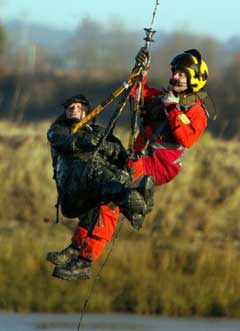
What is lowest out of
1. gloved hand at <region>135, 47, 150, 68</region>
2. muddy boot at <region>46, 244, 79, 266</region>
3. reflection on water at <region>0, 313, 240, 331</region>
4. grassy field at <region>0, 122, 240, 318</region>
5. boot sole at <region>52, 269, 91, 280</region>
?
reflection on water at <region>0, 313, 240, 331</region>

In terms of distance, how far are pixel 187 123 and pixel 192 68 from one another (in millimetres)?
613

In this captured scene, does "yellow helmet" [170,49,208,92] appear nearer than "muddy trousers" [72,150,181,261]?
No

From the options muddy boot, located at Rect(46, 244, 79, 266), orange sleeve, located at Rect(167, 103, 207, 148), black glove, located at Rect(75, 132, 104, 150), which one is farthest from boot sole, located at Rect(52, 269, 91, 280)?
orange sleeve, located at Rect(167, 103, 207, 148)

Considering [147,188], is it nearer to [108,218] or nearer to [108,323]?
[108,218]

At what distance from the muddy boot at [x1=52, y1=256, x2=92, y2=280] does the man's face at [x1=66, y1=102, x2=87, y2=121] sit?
1.44 metres

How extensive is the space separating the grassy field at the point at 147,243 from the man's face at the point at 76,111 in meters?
9.28

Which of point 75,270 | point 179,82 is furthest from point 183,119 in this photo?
point 75,270

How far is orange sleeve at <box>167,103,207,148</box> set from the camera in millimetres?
13734

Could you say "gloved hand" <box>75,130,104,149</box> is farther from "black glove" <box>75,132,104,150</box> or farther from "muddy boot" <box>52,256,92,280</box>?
"muddy boot" <box>52,256,92,280</box>

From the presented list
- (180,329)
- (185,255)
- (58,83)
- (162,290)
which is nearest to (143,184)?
(180,329)

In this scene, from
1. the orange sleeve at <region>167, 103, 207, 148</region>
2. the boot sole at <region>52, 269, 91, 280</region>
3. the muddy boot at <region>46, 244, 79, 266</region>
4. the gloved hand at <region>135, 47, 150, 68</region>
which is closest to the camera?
the gloved hand at <region>135, 47, 150, 68</region>

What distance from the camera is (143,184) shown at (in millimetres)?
12875

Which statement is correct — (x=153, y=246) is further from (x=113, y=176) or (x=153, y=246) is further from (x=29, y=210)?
(x=113, y=176)

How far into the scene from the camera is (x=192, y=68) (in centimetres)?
1409
